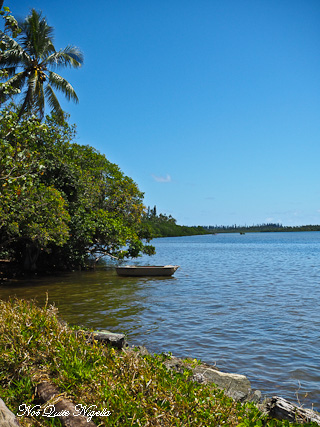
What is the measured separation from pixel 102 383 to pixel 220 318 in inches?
352

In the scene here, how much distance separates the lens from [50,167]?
2252cm

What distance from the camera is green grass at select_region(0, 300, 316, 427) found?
3.86 meters

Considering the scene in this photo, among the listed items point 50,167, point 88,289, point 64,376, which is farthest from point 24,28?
point 64,376

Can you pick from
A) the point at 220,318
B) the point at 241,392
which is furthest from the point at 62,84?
the point at 241,392

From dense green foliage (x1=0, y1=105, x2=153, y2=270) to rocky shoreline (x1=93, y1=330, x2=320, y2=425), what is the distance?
978cm

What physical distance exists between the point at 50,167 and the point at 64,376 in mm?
19405

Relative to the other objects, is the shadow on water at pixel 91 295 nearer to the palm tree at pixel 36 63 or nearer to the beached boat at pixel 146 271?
the beached boat at pixel 146 271

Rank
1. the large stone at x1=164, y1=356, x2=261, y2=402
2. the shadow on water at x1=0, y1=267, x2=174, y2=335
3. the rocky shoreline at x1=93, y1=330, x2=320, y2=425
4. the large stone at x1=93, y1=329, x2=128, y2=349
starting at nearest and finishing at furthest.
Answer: the rocky shoreline at x1=93, y1=330, x2=320, y2=425, the large stone at x1=164, y1=356, x2=261, y2=402, the large stone at x1=93, y1=329, x2=128, y2=349, the shadow on water at x1=0, y1=267, x2=174, y2=335

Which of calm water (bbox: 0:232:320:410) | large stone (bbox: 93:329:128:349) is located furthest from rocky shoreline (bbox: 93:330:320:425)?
calm water (bbox: 0:232:320:410)

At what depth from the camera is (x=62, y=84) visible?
24.4 m

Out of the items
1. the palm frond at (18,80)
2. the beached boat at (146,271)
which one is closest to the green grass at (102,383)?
the beached boat at (146,271)

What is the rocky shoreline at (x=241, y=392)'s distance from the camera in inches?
172

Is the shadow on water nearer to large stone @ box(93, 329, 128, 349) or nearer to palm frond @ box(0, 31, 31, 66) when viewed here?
large stone @ box(93, 329, 128, 349)

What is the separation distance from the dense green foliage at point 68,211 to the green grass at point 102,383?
9.77 m
